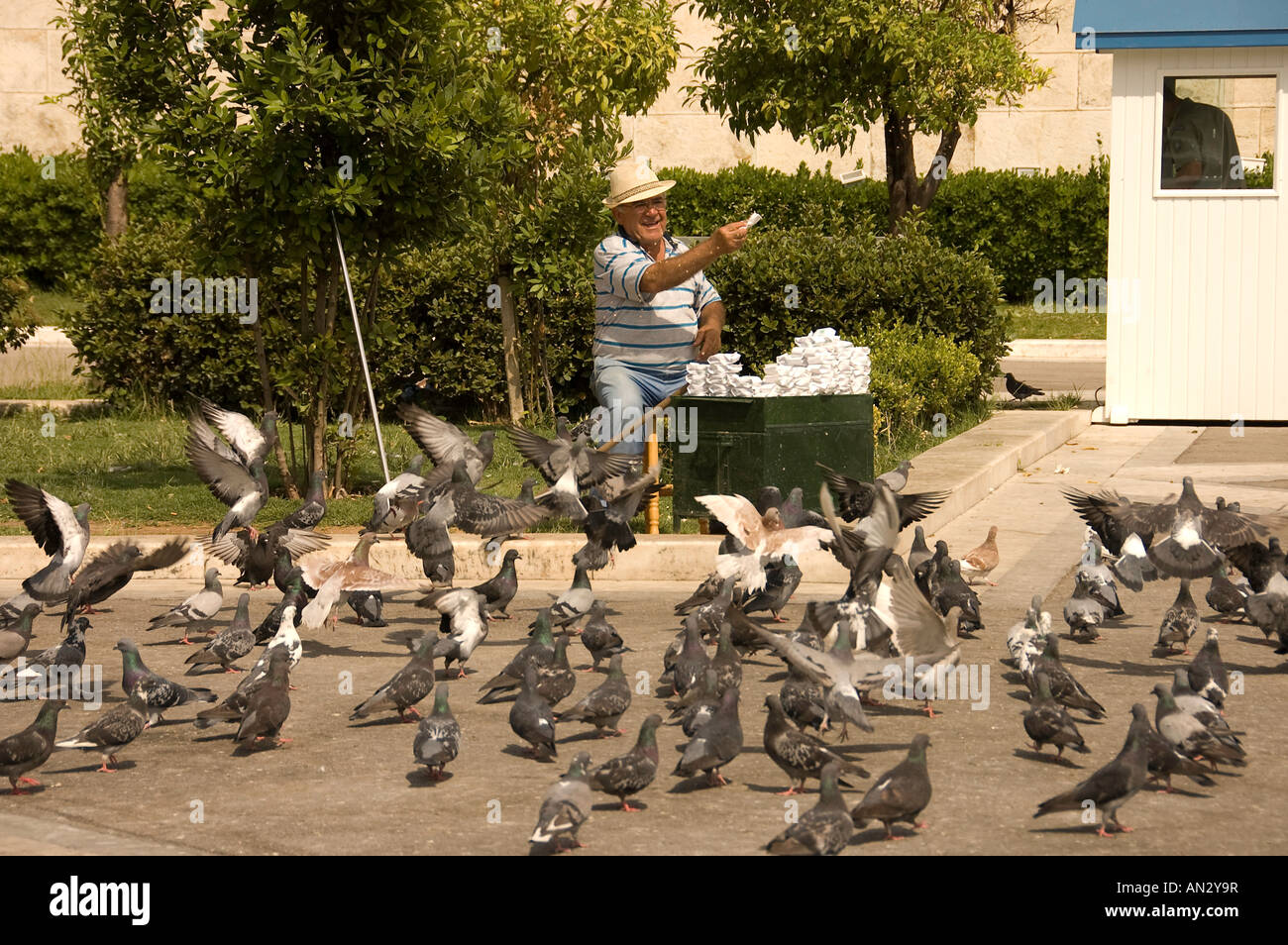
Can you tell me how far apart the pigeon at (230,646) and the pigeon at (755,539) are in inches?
98.5

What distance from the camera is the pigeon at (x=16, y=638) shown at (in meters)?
8.48

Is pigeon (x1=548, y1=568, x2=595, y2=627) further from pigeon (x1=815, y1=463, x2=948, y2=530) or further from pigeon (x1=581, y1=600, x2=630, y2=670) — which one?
pigeon (x1=815, y1=463, x2=948, y2=530)

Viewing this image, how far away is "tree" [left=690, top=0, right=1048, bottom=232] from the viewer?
65.8 ft

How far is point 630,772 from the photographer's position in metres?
6.13

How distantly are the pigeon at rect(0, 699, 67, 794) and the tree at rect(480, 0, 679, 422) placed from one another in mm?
10087

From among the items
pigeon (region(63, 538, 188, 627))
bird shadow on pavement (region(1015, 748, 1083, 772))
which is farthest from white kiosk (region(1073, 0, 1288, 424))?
pigeon (region(63, 538, 188, 627))

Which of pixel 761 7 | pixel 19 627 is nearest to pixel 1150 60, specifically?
pixel 761 7

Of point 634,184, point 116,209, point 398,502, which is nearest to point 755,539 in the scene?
point 398,502

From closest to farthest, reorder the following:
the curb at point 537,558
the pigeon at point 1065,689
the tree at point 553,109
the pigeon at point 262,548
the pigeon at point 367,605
→ the pigeon at point 1065,689, the pigeon at point 367,605, the pigeon at point 262,548, the curb at point 537,558, the tree at point 553,109

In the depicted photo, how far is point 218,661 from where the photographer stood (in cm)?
852

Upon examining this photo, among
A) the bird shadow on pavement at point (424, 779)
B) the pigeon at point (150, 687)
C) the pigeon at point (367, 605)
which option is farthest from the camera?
the pigeon at point (367, 605)

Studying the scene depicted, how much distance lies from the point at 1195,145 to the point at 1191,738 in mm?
11370

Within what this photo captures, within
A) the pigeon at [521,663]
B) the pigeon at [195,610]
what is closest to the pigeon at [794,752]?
the pigeon at [521,663]

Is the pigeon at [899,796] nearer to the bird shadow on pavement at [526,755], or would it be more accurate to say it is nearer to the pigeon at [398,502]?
the bird shadow on pavement at [526,755]
